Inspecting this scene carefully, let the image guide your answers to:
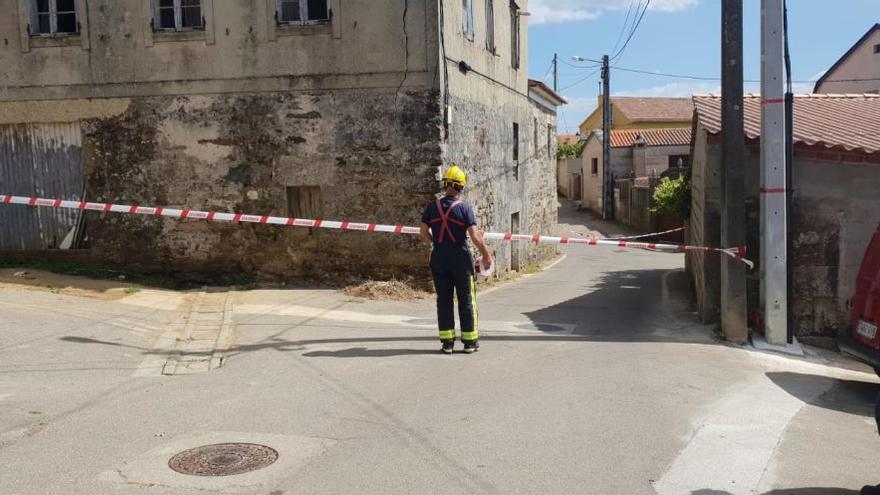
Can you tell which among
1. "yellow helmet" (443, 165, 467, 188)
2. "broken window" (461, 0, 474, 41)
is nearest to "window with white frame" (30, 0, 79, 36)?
"broken window" (461, 0, 474, 41)

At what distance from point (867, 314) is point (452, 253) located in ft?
12.3

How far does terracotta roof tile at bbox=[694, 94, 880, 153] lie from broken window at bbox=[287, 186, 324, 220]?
611 cm

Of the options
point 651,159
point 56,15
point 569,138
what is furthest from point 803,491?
point 569,138

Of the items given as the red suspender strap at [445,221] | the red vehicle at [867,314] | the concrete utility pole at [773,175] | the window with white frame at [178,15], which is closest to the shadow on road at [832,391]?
the red vehicle at [867,314]

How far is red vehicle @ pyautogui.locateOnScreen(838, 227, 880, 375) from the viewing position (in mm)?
6301

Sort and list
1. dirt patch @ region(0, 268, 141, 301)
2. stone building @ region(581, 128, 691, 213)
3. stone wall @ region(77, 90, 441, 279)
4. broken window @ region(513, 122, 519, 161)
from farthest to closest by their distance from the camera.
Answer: stone building @ region(581, 128, 691, 213) → broken window @ region(513, 122, 519, 161) → stone wall @ region(77, 90, 441, 279) → dirt patch @ region(0, 268, 141, 301)

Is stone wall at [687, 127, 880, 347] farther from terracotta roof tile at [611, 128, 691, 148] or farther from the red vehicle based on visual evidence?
terracotta roof tile at [611, 128, 691, 148]

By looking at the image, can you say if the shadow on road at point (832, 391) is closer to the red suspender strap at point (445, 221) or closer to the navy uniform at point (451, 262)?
the navy uniform at point (451, 262)

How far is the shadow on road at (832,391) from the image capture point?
264 inches

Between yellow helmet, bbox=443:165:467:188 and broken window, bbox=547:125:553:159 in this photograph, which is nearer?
yellow helmet, bbox=443:165:467:188

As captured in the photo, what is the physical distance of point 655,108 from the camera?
57750 mm

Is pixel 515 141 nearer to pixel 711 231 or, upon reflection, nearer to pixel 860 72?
pixel 711 231

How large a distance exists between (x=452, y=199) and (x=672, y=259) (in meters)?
18.1

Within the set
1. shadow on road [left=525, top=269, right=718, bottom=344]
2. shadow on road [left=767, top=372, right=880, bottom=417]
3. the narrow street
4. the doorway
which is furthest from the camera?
the doorway
